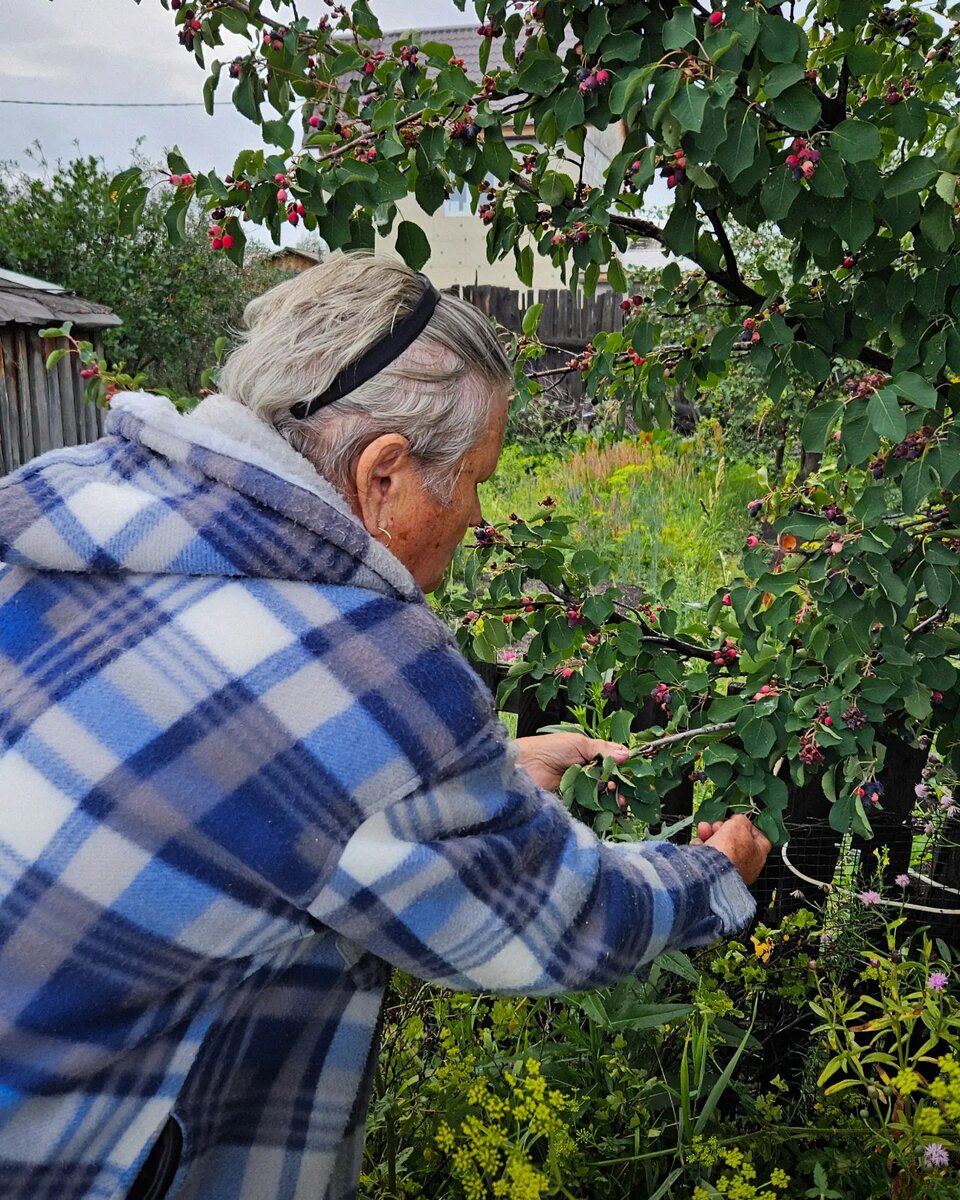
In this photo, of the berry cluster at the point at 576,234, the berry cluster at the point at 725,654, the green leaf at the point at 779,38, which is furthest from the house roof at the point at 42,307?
the green leaf at the point at 779,38

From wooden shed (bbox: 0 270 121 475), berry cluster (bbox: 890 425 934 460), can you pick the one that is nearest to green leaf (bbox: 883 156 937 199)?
berry cluster (bbox: 890 425 934 460)

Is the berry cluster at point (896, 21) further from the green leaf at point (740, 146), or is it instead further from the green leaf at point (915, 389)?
the green leaf at point (915, 389)

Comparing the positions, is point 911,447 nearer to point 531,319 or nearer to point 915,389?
point 915,389

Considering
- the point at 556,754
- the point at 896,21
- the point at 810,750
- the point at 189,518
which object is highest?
the point at 896,21

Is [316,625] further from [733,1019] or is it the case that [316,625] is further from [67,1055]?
[733,1019]

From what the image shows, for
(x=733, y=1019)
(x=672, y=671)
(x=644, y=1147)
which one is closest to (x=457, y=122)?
(x=672, y=671)

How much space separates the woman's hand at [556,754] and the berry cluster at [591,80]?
40.9 inches

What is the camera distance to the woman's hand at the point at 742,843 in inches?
61.3

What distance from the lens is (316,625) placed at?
1077 mm

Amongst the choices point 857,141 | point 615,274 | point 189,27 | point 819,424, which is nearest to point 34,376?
point 189,27

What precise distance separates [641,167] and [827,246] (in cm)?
29

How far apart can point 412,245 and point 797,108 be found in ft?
1.86

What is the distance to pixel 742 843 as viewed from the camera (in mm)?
1593

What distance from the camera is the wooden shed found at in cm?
820
